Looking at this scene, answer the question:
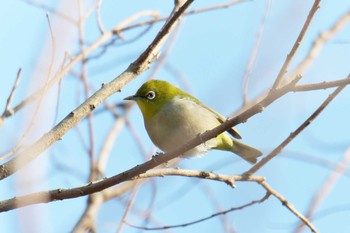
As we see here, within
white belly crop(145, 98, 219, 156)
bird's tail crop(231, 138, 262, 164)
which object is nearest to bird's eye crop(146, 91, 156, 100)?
white belly crop(145, 98, 219, 156)

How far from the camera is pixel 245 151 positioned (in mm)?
5742

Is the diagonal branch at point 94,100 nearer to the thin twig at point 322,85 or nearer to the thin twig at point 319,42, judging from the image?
the thin twig at point 322,85

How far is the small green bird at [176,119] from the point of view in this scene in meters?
4.89

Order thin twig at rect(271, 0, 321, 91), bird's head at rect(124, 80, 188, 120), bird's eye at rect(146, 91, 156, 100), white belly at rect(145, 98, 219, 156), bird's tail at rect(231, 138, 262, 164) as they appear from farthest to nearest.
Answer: bird's tail at rect(231, 138, 262, 164), bird's eye at rect(146, 91, 156, 100), bird's head at rect(124, 80, 188, 120), white belly at rect(145, 98, 219, 156), thin twig at rect(271, 0, 321, 91)

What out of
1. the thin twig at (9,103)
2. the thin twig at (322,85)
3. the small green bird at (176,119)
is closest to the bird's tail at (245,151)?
the small green bird at (176,119)

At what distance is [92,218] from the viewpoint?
14.6 ft

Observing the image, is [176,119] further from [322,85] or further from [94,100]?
[322,85]

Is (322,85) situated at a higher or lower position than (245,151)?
lower

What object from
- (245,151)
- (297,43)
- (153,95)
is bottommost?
(297,43)

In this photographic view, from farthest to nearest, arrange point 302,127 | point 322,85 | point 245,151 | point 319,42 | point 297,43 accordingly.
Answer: point 319,42, point 245,151, point 302,127, point 297,43, point 322,85

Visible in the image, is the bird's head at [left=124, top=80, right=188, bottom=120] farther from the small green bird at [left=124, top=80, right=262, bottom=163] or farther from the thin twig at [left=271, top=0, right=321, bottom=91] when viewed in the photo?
the thin twig at [left=271, top=0, right=321, bottom=91]

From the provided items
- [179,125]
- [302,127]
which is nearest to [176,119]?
[179,125]

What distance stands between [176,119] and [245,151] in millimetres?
1102

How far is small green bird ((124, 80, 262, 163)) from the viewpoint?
4.89 m
